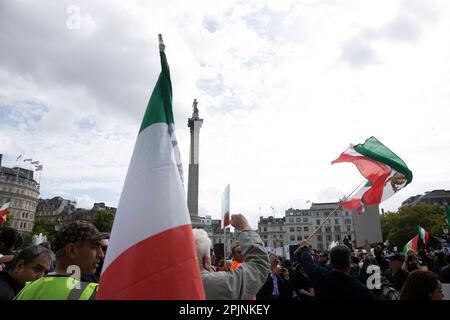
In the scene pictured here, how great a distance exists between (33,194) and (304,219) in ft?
290

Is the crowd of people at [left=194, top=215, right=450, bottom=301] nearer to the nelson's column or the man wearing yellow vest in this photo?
the man wearing yellow vest

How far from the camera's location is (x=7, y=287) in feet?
10.7

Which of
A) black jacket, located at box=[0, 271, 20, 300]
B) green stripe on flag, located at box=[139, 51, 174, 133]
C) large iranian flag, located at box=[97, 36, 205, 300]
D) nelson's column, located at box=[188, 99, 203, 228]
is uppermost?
nelson's column, located at box=[188, 99, 203, 228]

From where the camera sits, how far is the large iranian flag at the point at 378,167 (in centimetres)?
709

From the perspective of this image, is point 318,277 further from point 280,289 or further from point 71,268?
point 280,289

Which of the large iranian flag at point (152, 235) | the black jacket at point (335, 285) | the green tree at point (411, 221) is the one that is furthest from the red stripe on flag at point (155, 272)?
the green tree at point (411, 221)

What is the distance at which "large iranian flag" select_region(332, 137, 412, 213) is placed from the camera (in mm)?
7090

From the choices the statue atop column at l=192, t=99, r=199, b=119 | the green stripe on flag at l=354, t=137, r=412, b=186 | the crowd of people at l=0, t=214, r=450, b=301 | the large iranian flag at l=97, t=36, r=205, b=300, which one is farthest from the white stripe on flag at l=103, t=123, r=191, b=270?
the statue atop column at l=192, t=99, r=199, b=119

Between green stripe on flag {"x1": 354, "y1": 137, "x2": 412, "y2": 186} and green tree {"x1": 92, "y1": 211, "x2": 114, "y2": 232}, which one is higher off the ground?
green tree {"x1": 92, "y1": 211, "x2": 114, "y2": 232}

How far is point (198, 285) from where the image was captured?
2102mm

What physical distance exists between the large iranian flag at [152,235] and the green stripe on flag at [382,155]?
6012mm

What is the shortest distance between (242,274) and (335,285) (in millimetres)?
1770

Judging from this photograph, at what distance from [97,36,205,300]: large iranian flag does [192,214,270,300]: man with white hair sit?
21.9 inches

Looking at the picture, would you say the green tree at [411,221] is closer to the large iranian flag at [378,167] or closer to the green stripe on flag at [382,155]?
the large iranian flag at [378,167]
